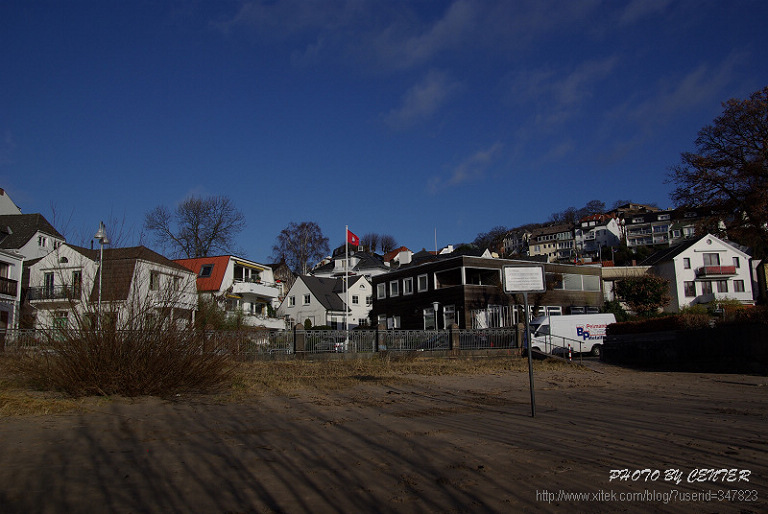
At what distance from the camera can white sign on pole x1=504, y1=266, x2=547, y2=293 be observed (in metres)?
9.16

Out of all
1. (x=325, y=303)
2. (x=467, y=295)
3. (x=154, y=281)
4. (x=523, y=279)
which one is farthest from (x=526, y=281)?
(x=325, y=303)

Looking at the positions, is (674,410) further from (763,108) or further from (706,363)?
(763,108)

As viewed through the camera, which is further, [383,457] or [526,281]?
[526,281]

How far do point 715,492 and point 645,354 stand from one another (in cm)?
2127

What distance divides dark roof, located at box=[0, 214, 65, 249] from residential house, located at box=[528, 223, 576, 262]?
113756 mm

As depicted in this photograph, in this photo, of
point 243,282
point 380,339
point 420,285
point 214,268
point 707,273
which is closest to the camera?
point 380,339

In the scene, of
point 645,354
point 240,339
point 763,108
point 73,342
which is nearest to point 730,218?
point 763,108

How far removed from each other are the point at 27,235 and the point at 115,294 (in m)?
44.1

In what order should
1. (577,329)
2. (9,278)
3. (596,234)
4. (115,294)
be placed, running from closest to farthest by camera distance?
(115,294), (577,329), (9,278), (596,234)

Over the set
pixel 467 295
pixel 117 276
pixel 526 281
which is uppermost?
pixel 467 295

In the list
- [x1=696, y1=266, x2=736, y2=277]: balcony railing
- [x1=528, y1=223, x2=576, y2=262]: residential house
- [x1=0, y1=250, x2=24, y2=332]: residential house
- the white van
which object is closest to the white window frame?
the white van

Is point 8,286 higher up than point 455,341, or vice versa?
point 8,286

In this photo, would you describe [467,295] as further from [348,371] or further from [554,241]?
[554,241]

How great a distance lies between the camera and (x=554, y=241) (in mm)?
145625
